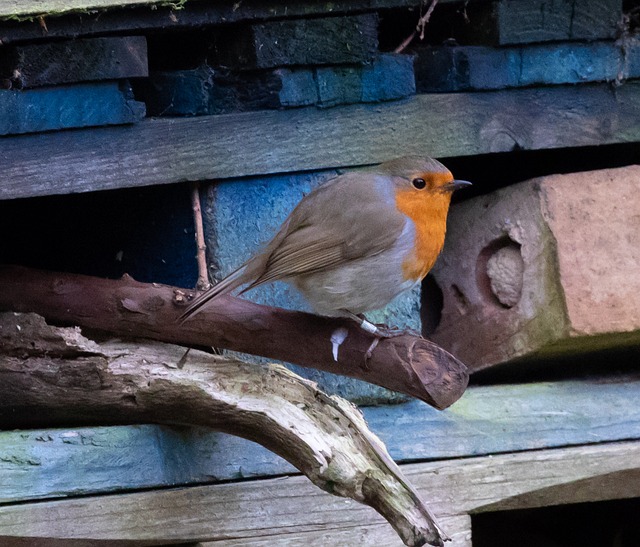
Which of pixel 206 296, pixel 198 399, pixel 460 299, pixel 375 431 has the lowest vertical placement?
pixel 375 431

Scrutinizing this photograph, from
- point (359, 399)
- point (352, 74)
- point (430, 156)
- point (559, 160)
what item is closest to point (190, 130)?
point (352, 74)

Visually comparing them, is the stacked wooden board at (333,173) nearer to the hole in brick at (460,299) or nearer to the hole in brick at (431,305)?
the hole in brick at (460,299)

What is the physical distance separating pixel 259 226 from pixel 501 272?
75 centimetres

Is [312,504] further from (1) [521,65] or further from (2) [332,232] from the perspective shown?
(1) [521,65]

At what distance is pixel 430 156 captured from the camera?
9.93 ft

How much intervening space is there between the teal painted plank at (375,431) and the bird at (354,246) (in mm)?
410

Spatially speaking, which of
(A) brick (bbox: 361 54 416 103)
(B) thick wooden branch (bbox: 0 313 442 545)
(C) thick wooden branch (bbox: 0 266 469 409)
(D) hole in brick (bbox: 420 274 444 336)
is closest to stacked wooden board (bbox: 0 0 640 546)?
(A) brick (bbox: 361 54 416 103)

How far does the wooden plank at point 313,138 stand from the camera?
2779mm

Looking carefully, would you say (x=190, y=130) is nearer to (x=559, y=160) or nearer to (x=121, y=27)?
(x=121, y=27)

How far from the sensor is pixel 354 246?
2807mm

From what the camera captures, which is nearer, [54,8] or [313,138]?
[54,8]

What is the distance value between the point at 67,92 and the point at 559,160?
169 cm

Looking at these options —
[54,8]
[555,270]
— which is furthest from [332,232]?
[54,8]

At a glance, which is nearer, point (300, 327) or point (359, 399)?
point (300, 327)
